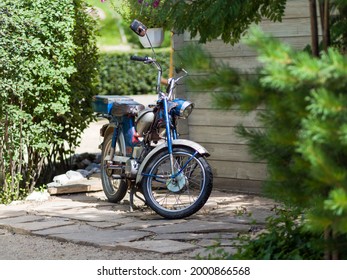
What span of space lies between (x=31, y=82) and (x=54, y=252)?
234 cm

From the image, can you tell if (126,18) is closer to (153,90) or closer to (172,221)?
(172,221)

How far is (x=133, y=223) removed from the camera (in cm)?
605

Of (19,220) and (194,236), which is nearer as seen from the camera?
(194,236)

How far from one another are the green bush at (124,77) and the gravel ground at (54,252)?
14531 millimetres

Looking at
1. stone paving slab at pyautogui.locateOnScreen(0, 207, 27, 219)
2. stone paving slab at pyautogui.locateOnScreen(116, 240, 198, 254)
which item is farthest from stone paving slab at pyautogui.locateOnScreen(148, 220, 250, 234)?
stone paving slab at pyautogui.locateOnScreen(0, 207, 27, 219)

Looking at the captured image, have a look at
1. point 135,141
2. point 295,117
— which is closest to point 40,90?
point 135,141

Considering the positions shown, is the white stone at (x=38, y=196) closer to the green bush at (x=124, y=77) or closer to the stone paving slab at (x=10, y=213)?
the stone paving slab at (x=10, y=213)

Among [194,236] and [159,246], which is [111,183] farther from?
[159,246]

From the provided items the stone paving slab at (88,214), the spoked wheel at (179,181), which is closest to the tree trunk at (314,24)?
the spoked wheel at (179,181)

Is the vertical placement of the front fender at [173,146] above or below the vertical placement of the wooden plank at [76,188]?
above

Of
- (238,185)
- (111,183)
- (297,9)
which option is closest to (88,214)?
(111,183)

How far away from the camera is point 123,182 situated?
691 centimetres

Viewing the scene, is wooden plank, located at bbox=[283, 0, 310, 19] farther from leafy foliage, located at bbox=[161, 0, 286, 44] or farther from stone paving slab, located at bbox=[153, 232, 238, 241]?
leafy foliage, located at bbox=[161, 0, 286, 44]

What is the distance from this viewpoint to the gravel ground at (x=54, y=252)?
5.07 m
